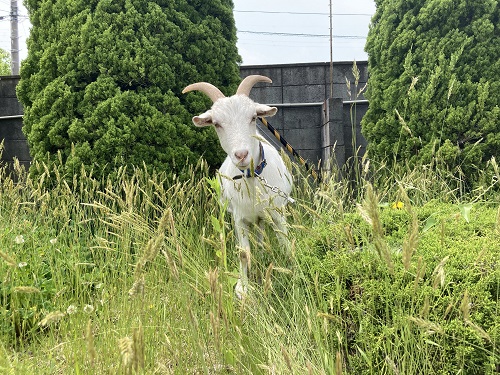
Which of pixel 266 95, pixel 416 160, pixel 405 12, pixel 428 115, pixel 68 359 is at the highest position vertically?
pixel 405 12

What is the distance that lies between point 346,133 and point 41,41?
4.10 metres

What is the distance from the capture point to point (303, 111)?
21.0 ft

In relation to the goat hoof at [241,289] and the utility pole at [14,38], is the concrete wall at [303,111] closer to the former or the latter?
the goat hoof at [241,289]

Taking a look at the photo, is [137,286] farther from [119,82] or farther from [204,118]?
[119,82]

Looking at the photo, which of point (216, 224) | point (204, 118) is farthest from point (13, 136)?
point (216, 224)

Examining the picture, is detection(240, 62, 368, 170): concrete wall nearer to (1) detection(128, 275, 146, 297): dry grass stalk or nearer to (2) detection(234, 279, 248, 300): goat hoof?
(2) detection(234, 279, 248, 300): goat hoof

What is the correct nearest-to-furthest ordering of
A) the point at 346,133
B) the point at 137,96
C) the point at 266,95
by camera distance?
the point at 137,96 < the point at 346,133 < the point at 266,95

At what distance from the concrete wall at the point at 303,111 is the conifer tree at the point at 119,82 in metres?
1.93

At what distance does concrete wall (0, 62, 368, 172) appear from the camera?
5.89 meters

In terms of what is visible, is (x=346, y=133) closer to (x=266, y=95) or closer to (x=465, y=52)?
(x=266, y=95)

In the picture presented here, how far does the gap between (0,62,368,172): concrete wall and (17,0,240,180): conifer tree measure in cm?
193

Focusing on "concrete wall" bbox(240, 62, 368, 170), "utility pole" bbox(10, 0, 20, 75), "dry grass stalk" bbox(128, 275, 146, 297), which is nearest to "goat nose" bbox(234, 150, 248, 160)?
"dry grass stalk" bbox(128, 275, 146, 297)

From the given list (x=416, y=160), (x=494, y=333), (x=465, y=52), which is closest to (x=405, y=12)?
(x=465, y=52)

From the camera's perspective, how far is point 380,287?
1607 millimetres
